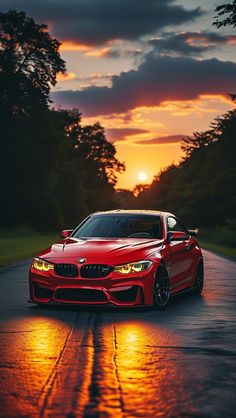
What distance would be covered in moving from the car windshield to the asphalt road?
4.56 ft

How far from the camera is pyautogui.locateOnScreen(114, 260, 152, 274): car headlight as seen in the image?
43.6ft

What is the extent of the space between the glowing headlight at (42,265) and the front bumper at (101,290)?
0.11 m

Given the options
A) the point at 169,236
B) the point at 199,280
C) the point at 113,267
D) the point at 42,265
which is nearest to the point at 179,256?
the point at 169,236

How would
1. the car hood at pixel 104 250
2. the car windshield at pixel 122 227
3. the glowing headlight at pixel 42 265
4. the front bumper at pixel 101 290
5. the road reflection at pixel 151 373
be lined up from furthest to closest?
the car windshield at pixel 122 227 → the glowing headlight at pixel 42 265 → the car hood at pixel 104 250 → the front bumper at pixel 101 290 → the road reflection at pixel 151 373

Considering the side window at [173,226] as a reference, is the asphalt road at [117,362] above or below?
below

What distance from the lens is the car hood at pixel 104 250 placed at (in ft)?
44.0

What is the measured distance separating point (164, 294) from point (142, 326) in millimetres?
2297

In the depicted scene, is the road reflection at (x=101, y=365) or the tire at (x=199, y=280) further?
the tire at (x=199, y=280)

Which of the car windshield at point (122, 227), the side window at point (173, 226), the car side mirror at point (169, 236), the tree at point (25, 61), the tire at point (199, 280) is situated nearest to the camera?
the car side mirror at point (169, 236)

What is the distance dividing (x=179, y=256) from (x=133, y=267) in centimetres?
213

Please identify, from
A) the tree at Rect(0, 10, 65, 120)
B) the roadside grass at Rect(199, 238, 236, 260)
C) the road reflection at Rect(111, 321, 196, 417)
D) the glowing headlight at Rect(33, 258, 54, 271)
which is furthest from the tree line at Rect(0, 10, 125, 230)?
the road reflection at Rect(111, 321, 196, 417)

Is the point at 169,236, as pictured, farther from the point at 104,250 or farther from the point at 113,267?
the point at 113,267

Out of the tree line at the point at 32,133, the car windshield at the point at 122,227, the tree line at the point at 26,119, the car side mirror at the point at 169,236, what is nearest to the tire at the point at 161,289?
the car side mirror at the point at 169,236

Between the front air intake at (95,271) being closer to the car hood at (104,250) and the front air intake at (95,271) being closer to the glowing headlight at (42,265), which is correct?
the car hood at (104,250)
